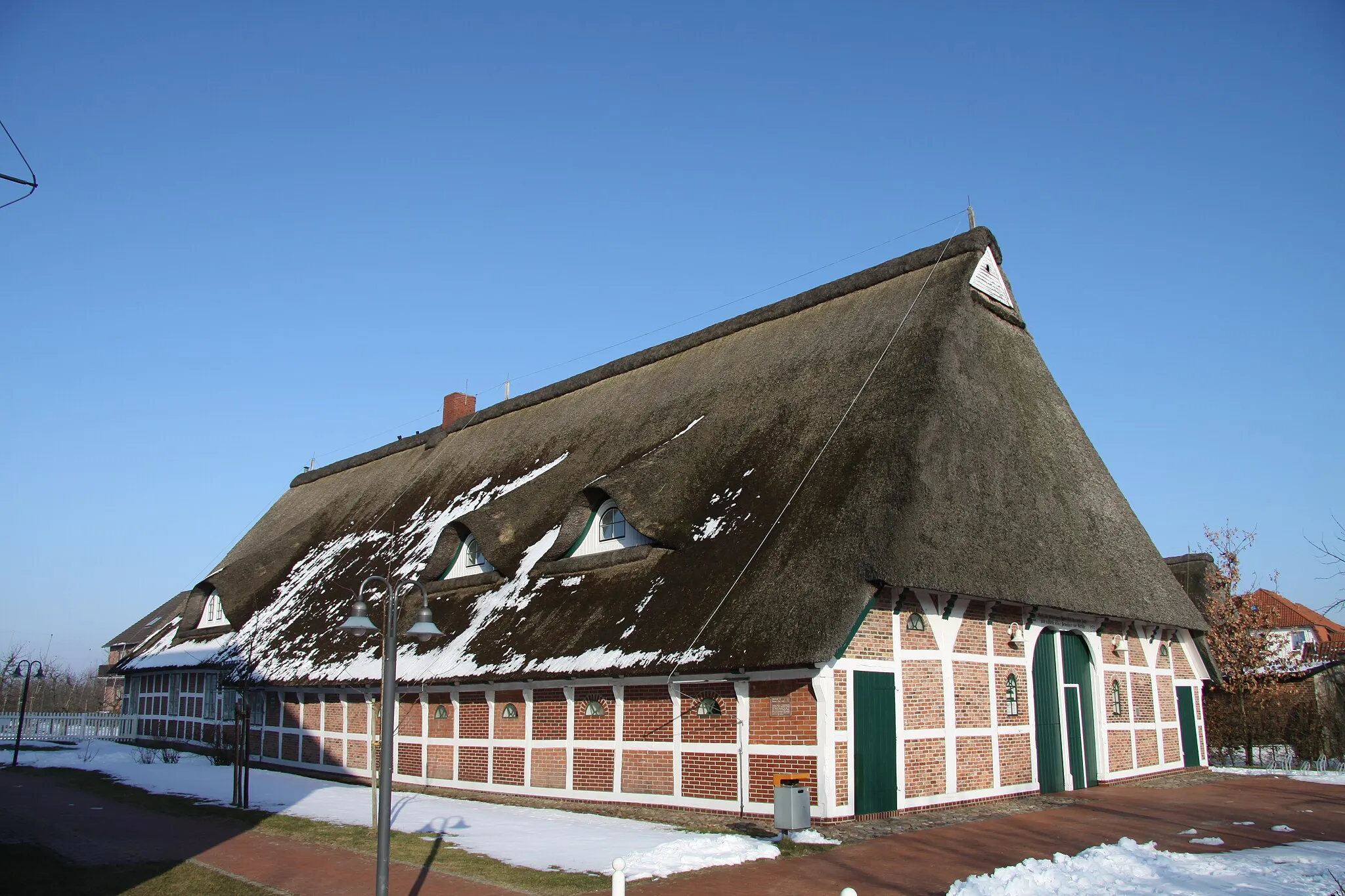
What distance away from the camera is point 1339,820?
1223 centimetres

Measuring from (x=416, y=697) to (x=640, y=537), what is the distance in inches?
233

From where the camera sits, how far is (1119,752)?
17.2 meters

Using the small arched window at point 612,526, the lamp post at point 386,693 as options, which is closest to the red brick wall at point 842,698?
the small arched window at point 612,526

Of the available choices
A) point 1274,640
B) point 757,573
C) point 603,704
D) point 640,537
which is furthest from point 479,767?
point 1274,640

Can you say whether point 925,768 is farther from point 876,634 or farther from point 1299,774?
point 1299,774

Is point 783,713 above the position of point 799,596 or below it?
below

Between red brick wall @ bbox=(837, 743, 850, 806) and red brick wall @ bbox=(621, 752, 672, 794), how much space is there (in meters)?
2.64

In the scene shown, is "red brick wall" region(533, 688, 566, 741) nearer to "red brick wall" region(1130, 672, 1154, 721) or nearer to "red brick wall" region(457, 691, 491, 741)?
"red brick wall" region(457, 691, 491, 741)

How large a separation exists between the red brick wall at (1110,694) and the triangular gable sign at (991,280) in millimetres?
7218

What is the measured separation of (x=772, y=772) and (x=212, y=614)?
2123cm

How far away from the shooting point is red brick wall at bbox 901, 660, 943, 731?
43.1 feet

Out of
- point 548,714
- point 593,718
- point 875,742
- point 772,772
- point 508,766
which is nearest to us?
point 772,772

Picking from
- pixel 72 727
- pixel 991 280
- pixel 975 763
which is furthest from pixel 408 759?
pixel 72 727

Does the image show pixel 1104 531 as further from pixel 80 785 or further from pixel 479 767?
pixel 80 785
